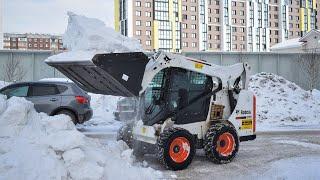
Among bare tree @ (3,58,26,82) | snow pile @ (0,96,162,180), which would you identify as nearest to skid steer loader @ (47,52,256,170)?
snow pile @ (0,96,162,180)

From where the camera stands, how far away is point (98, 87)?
9.28 metres

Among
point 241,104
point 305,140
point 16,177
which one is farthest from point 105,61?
point 305,140

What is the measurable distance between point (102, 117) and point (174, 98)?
1117 centimetres

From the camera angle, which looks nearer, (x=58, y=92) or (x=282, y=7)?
(x=58, y=92)

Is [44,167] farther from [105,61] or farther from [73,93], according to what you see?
[73,93]

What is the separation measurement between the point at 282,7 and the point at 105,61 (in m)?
124

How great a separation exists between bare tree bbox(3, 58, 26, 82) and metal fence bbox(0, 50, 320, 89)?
0.15 m

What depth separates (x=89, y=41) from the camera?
8.58 m

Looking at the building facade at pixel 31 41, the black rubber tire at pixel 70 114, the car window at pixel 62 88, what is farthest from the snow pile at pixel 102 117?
the building facade at pixel 31 41

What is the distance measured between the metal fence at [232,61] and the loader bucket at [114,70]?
59.2 ft

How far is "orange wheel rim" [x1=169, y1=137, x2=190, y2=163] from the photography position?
28.7 ft

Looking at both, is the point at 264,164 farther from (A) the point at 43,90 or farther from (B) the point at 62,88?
(A) the point at 43,90

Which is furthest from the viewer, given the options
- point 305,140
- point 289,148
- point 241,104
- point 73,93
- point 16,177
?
point 73,93

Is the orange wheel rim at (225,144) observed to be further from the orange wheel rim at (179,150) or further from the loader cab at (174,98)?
the orange wheel rim at (179,150)
